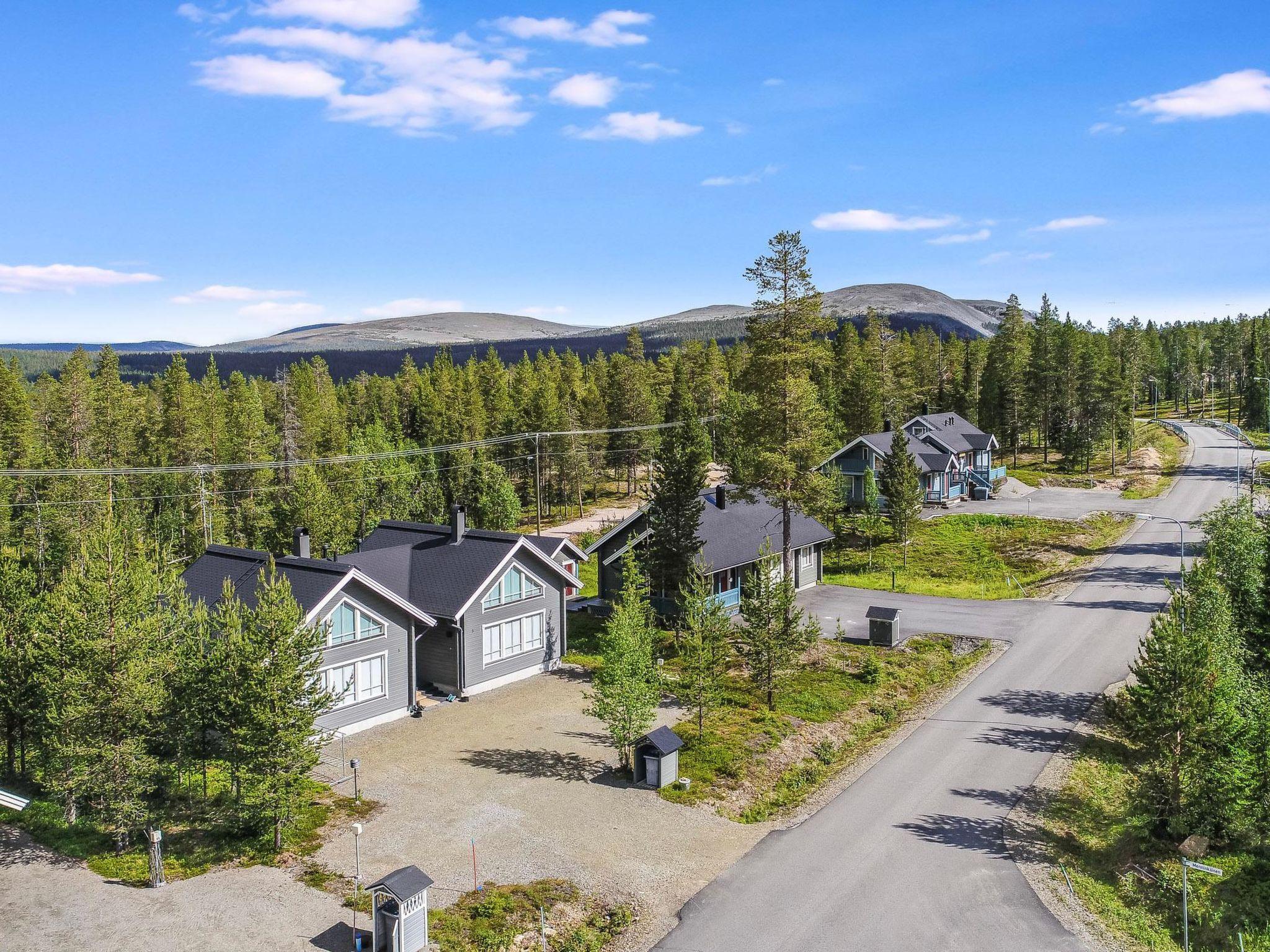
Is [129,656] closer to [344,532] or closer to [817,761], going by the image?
[817,761]

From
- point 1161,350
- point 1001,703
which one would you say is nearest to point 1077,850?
point 1001,703

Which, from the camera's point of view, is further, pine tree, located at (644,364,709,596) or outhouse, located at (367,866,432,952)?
pine tree, located at (644,364,709,596)

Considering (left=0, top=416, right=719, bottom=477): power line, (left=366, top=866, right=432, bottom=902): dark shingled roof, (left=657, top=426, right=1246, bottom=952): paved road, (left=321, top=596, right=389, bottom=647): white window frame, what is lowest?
(left=657, top=426, right=1246, bottom=952): paved road

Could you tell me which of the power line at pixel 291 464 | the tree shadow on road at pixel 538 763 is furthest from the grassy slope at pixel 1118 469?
the tree shadow on road at pixel 538 763

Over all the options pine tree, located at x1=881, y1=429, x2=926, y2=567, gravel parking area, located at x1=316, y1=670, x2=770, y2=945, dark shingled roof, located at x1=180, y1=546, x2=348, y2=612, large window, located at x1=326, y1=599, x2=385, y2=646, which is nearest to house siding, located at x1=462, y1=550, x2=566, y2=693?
gravel parking area, located at x1=316, y1=670, x2=770, y2=945

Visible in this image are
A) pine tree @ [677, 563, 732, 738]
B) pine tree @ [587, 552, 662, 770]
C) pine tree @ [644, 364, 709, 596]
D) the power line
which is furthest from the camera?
the power line

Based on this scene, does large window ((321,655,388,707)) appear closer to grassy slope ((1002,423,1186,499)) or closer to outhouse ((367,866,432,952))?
outhouse ((367,866,432,952))

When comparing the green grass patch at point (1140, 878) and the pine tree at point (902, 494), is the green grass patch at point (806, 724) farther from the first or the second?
the pine tree at point (902, 494)

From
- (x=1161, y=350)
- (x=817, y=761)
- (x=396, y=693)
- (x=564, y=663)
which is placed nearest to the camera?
(x=817, y=761)
